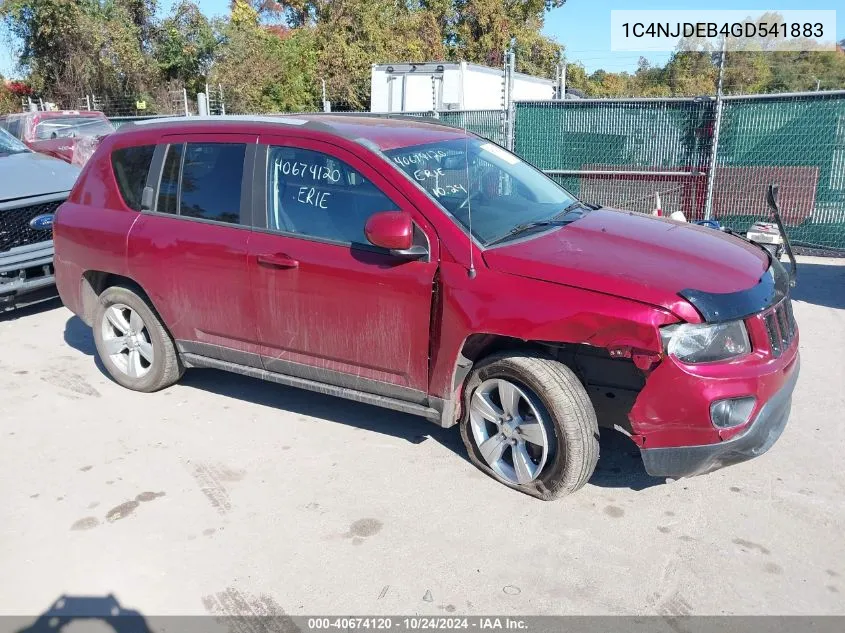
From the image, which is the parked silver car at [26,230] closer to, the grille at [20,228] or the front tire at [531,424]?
the grille at [20,228]

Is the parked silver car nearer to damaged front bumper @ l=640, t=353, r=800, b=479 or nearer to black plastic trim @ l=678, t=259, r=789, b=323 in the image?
damaged front bumper @ l=640, t=353, r=800, b=479

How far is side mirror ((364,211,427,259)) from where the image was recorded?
3713mm

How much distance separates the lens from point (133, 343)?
17.6 feet

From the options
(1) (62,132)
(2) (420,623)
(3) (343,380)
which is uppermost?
(1) (62,132)

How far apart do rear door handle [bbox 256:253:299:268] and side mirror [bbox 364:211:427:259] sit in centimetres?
62

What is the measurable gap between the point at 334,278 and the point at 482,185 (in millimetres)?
1045

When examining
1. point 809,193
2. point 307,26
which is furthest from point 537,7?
point 809,193

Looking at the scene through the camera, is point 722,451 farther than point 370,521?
No

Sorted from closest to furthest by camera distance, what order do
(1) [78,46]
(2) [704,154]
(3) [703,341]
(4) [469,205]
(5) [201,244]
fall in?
(3) [703,341]
(4) [469,205]
(5) [201,244]
(2) [704,154]
(1) [78,46]

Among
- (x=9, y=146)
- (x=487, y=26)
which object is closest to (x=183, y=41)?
(x=487, y=26)

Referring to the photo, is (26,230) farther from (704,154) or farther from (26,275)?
(704,154)

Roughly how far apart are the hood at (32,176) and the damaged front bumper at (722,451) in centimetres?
637

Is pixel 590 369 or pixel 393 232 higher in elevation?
pixel 393 232

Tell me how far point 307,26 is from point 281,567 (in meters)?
35.9
